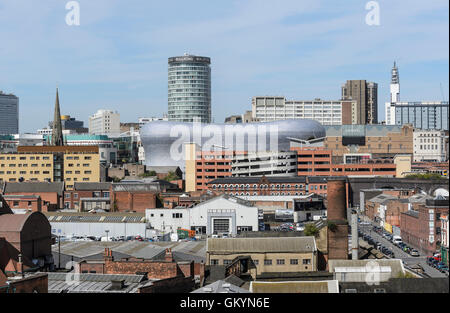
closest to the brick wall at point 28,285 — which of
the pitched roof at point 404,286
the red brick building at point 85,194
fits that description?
the pitched roof at point 404,286

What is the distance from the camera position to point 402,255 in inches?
1342

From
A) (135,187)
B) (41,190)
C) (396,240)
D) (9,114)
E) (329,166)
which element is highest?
(9,114)

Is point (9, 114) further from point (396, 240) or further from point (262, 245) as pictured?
point (262, 245)

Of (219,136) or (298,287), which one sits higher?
(219,136)

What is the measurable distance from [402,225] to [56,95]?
56648 mm

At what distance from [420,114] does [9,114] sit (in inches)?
3423

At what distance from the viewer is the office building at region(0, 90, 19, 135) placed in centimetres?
15012

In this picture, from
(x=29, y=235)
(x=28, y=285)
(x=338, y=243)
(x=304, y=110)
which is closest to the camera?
(x=28, y=285)

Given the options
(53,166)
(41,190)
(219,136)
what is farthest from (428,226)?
(219,136)

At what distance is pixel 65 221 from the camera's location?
131 ft

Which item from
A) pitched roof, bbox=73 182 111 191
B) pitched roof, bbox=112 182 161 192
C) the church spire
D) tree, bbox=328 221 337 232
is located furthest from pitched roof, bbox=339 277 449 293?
the church spire

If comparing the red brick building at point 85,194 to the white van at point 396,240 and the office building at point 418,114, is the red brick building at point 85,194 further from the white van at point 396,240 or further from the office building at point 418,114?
the office building at point 418,114

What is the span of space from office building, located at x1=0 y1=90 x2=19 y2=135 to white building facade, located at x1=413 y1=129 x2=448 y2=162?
8475 cm
